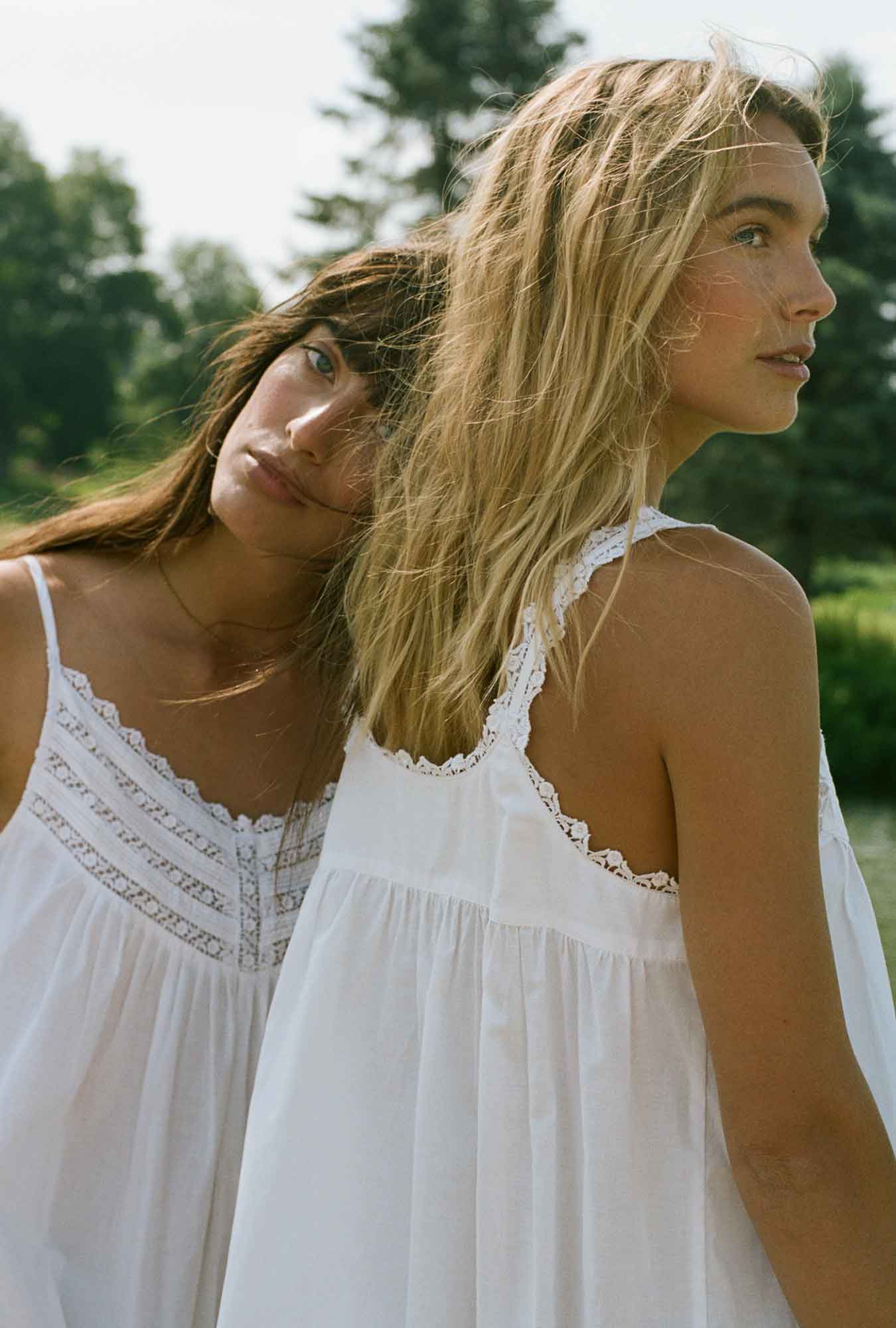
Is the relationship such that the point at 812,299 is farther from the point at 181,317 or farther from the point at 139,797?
the point at 181,317

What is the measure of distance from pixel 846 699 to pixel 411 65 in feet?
49.1

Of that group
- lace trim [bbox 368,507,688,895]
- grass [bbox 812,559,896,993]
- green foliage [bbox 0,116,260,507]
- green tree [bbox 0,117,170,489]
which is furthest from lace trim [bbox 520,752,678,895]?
green tree [bbox 0,117,170,489]

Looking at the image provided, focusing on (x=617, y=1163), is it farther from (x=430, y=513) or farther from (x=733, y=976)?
(x=430, y=513)

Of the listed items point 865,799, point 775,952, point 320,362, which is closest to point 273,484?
point 320,362

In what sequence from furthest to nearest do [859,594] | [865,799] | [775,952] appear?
[859,594] < [865,799] < [775,952]

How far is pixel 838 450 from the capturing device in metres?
18.4

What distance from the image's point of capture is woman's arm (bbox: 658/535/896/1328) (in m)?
1.33

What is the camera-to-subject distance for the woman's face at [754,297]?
5.00 ft

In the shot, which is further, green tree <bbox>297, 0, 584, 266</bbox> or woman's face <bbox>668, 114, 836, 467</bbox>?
green tree <bbox>297, 0, 584, 266</bbox>

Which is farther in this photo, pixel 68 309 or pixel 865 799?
pixel 68 309

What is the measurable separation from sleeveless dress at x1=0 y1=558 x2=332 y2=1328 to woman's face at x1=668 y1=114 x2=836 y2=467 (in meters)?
0.92

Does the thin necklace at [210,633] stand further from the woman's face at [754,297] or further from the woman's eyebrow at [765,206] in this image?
the woman's eyebrow at [765,206]

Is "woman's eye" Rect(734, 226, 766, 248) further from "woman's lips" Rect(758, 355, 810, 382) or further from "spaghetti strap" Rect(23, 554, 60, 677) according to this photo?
"spaghetti strap" Rect(23, 554, 60, 677)

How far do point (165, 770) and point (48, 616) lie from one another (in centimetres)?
29
